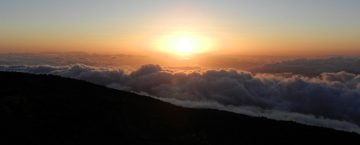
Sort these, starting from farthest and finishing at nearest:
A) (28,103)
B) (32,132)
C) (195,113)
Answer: (195,113) < (28,103) < (32,132)

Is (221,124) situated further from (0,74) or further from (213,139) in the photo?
(0,74)

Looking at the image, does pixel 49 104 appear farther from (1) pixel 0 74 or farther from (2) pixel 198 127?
(1) pixel 0 74

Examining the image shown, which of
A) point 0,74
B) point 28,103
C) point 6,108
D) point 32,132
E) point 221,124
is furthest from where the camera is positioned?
point 0,74

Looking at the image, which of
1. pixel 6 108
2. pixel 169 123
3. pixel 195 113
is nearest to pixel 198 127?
pixel 169 123

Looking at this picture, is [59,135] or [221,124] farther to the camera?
[221,124]

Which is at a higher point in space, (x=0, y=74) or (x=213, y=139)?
(x=0, y=74)

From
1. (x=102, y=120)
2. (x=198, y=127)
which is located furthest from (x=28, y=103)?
(x=198, y=127)
